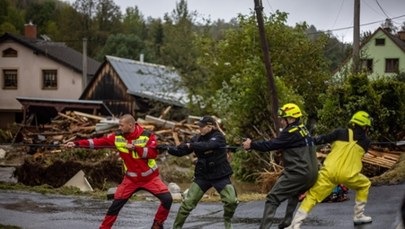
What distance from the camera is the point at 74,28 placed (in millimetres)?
75438

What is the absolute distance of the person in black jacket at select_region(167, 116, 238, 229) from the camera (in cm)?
962

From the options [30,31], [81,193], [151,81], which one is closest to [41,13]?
[30,31]

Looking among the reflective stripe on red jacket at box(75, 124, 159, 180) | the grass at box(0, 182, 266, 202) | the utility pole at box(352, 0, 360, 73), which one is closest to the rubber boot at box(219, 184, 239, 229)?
the reflective stripe on red jacket at box(75, 124, 159, 180)

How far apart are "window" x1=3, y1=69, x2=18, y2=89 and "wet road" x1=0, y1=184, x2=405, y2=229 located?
118ft

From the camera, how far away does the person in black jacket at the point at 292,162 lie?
937cm

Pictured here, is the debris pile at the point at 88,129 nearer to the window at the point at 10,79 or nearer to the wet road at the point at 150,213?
the wet road at the point at 150,213

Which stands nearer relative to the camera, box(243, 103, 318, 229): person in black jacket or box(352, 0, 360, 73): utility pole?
box(243, 103, 318, 229): person in black jacket

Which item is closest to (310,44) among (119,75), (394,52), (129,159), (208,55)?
(208,55)

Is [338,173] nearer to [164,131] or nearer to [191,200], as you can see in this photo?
[191,200]

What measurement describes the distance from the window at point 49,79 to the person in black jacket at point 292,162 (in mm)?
42202

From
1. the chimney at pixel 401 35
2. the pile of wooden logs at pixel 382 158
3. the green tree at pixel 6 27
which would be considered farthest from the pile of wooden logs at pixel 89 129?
the chimney at pixel 401 35

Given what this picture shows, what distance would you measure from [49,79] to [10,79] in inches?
129

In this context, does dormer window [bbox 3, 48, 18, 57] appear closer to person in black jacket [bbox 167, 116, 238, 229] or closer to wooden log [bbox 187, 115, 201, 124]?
wooden log [bbox 187, 115, 201, 124]

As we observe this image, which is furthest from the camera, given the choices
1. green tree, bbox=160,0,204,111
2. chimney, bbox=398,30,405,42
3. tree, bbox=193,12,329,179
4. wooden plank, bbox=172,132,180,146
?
chimney, bbox=398,30,405,42
